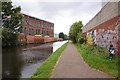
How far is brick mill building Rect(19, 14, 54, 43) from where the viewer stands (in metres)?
31.4

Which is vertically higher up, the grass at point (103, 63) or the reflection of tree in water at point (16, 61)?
the grass at point (103, 63)

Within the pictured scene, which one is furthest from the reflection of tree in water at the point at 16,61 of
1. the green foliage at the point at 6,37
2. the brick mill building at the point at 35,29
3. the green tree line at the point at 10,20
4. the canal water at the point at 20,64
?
the brick mill building at the point at 35,29

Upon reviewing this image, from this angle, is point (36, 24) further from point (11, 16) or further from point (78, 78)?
point (78, 78)

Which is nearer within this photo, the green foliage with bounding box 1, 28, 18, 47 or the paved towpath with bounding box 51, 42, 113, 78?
the paved towpath with bounding box 51, 42, 113, 78

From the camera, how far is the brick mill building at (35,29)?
3144 cm

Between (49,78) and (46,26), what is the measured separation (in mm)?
50283

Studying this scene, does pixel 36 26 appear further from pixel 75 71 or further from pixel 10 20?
pixel 75 71

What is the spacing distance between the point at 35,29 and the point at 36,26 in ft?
6.13

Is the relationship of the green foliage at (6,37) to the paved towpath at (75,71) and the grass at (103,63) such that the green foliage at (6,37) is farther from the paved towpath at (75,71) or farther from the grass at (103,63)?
the grass at (103,63)

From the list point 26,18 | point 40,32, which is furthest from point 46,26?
point 26,18

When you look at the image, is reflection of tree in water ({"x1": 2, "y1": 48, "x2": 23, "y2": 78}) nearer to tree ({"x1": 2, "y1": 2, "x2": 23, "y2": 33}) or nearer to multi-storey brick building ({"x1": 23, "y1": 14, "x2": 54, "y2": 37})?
tree ({"x1": 2, "y1": 2, "x2": 23, "y2": 33})

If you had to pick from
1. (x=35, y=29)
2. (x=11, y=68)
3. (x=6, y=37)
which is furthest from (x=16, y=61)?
(x=35, y=29)

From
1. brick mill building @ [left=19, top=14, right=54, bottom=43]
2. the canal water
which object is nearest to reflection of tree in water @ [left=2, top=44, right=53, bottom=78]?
the canal water

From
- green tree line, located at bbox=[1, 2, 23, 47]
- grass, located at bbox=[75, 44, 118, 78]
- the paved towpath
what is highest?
green tree line, located at bbox=[1, 2, 23, 47]
